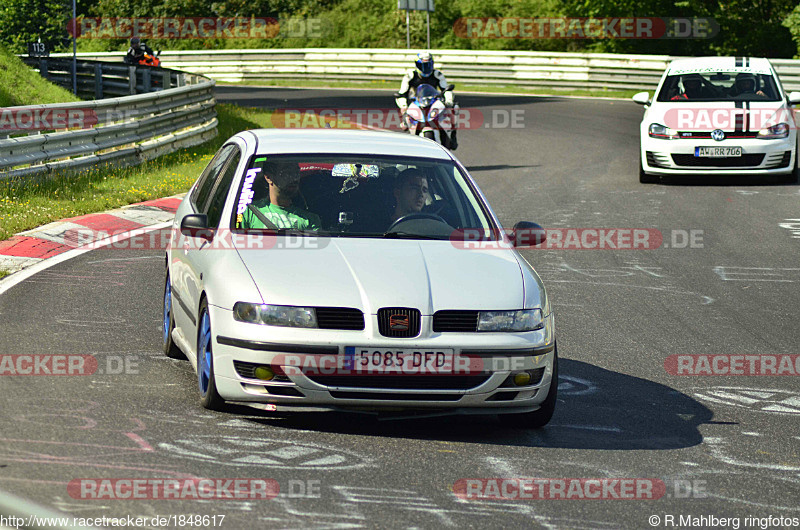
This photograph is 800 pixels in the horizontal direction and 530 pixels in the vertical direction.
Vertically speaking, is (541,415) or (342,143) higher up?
(342,143)

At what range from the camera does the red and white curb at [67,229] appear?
1108 cm

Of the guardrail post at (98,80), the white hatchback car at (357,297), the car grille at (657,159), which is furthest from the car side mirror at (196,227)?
the guardrail post at (98,80)

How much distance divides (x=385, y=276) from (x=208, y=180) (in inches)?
87.7

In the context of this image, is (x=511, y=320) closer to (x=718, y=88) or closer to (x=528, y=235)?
(x=528, y=235)

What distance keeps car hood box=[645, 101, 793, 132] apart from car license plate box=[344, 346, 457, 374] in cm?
1245

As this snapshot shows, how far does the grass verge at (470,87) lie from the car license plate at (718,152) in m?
17.7

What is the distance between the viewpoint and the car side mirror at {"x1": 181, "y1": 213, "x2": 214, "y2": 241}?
22.4ft

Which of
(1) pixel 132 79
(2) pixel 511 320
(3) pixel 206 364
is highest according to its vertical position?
(1) pixel 132 79

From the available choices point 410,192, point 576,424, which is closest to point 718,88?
point 410,192

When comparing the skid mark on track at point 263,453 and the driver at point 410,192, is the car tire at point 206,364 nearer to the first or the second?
the skid mark on track at point 263,453

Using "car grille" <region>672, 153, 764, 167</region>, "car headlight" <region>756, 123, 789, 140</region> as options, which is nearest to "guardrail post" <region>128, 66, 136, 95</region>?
"car grille" <region>672, 153, 764, 167</region>

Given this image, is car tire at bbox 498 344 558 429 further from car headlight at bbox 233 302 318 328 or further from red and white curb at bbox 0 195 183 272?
red and white curb at bbox 0 195 183 272

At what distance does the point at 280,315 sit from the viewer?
5.96 meters

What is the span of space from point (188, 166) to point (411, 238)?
1142cm
